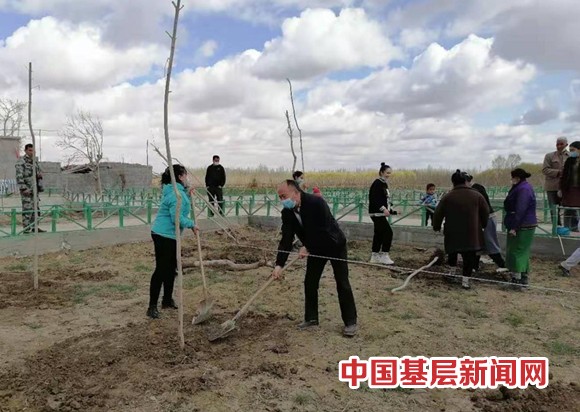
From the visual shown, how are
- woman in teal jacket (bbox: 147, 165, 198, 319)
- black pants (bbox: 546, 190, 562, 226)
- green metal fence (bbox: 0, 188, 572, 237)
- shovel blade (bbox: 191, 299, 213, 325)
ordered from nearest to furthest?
1. shovel blade (bbox: 191, 299, 213, 325)
2. woman in teal jacket (bbox: 147, 165, 198, 319)
3. black pants (bbox: 546, 190, 562, 226)
4. green metal fence (bbox: 0, 188, 572, 237)

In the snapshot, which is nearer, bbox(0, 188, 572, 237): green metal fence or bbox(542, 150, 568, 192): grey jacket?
bbox(542, 150, 568, 192): grey jacket

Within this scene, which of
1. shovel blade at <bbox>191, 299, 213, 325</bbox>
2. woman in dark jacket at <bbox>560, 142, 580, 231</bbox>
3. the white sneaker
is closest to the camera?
shovel blade at <bbox>191, 299, 213, 325</bbox>

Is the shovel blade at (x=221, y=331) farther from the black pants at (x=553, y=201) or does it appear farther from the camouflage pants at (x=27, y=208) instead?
the camouflage pants at (x=27, y=208)

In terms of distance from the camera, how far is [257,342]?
4352mm

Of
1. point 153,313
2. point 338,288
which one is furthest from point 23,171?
point 338,288

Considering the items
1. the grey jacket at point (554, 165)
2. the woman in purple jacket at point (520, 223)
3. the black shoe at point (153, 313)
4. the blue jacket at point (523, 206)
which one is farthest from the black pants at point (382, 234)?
the black shoe at point (153, 313)

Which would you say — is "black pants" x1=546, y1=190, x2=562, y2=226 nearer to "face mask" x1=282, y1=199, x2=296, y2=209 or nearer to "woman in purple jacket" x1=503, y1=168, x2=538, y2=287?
"woman in purple jacket" x1=503, y1=168, x2=538, y2=287

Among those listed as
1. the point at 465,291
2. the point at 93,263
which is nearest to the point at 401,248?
the point at 465,291

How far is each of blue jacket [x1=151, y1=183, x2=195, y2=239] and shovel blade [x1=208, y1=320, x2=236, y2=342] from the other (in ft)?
3.33

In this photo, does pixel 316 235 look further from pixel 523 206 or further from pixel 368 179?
pixel 368 179

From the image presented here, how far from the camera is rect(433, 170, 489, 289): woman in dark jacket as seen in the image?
245 inches

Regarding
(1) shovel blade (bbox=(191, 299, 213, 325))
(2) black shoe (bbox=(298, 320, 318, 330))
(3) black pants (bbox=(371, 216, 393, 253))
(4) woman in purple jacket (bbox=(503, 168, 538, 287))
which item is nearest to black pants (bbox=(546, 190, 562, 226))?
(4) woman in purple jacket (bbox=(503, 168, 538, 287))

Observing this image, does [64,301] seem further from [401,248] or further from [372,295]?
[401,248]

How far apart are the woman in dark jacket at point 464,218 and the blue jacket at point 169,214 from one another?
3171 mm
